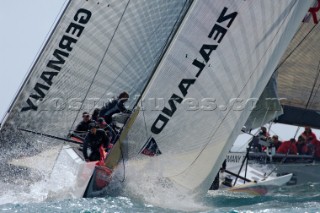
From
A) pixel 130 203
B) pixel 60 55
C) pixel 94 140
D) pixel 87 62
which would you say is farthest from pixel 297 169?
pixel 130 203

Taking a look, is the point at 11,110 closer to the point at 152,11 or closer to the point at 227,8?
the point at 152,11

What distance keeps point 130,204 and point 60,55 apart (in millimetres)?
3799

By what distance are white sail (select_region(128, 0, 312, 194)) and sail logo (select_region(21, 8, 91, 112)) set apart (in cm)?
309

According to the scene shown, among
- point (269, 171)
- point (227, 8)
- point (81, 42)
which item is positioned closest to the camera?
point (227, 8)

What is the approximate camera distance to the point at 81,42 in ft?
48.1

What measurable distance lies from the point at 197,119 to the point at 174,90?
45cm

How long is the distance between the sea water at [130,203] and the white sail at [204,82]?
323 mm

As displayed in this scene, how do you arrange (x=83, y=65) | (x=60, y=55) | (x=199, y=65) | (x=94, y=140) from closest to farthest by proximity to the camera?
(x=199, y=65) < (x=94, y=140) < (x=60, y=55) < (x=83, y=65)

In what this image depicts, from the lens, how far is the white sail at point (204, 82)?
11.6 m

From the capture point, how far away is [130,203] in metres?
11.4

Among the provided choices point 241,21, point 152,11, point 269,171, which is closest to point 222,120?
point 241,21

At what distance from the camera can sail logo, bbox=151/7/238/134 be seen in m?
11.6

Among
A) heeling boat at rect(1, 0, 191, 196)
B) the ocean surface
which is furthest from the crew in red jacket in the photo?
the ocean surface

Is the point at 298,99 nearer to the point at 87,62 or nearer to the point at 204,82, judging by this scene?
the point at 87,62
